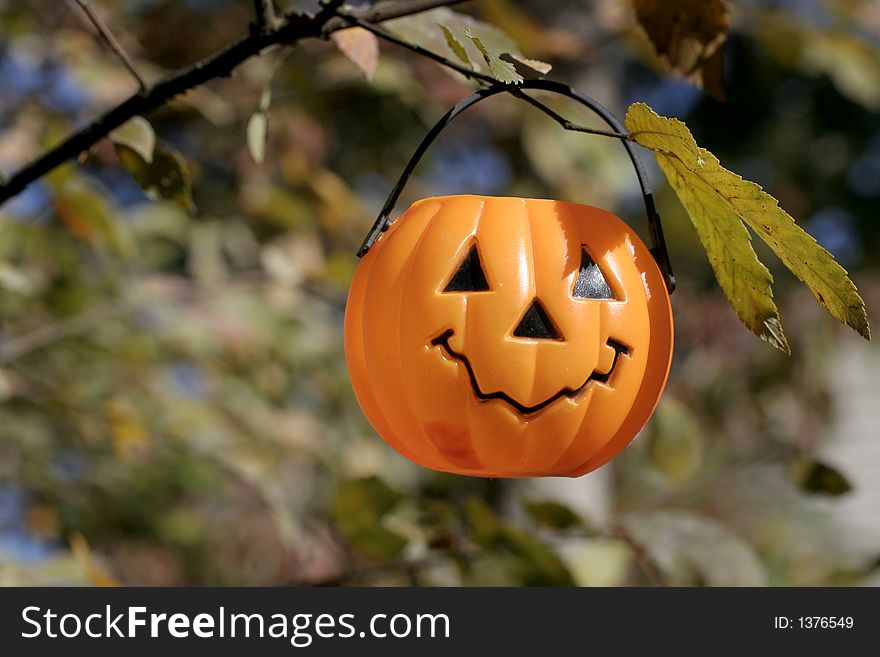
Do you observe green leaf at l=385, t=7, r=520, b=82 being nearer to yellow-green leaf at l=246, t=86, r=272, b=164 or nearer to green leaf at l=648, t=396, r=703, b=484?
yellow-green leaf at l=246, t=86, r=272, b=164

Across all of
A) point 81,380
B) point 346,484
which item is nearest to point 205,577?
point 81,380

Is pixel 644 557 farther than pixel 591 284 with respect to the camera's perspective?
Yes

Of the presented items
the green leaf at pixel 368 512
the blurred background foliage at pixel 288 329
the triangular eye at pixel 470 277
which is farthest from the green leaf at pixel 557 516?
the triangular eye at pixel 470 277

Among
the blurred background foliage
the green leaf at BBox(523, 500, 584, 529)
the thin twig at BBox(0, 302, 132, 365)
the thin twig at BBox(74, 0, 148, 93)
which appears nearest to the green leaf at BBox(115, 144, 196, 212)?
the blurred background foliage

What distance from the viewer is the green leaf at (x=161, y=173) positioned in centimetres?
93

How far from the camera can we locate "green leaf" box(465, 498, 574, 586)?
45.4 inches

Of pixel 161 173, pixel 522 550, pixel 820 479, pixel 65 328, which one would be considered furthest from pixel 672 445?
pixel 65 328

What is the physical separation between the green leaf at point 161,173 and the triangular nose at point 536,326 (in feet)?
1.26

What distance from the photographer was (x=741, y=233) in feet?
2.20

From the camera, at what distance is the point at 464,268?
2.40 ft

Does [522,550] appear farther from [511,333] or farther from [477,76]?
[477,76]

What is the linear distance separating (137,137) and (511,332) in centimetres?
41

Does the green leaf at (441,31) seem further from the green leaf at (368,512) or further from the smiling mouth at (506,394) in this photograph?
the green leaf at (368,512)

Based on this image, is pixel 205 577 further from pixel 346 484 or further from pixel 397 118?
pixel 346 484
